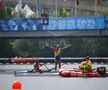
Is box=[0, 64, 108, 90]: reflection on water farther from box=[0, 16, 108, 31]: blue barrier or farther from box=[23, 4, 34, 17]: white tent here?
box=[23, 4, 34, 17]: white tent

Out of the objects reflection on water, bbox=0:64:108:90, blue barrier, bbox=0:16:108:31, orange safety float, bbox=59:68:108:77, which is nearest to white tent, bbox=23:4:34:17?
blue barrier, bbox=0:16:108:31

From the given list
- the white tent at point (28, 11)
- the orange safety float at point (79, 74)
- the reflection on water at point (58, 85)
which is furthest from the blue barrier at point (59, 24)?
the reflection on water at point (58, 85)

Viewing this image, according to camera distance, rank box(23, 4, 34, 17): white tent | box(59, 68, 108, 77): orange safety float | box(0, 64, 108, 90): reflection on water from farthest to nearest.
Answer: box(23, 4, 34, 17): white tent
box(59, 68, 108, 77): orange safety float
box(0, 64, 108, 90): reflection on water

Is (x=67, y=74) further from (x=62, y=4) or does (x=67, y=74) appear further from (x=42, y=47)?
(x=62, y=4)

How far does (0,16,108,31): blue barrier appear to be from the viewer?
57.4 meters

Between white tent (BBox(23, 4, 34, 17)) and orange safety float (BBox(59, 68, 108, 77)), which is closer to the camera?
orange safety float (BBox(59, 68, 108, 77))

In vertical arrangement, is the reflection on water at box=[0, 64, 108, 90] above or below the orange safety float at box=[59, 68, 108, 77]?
above

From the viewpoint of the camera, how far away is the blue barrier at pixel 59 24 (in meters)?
57.4

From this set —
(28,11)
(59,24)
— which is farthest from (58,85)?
(28,11)

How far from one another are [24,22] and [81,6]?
118ft

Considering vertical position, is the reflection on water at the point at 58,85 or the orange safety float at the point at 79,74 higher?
the reflection on water at the point at 58,85

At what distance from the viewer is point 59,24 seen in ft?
191

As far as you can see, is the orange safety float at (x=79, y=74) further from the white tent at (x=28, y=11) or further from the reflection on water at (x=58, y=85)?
the white tent at (x=28, y=11)

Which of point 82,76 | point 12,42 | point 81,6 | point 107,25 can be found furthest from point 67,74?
point 81,6
